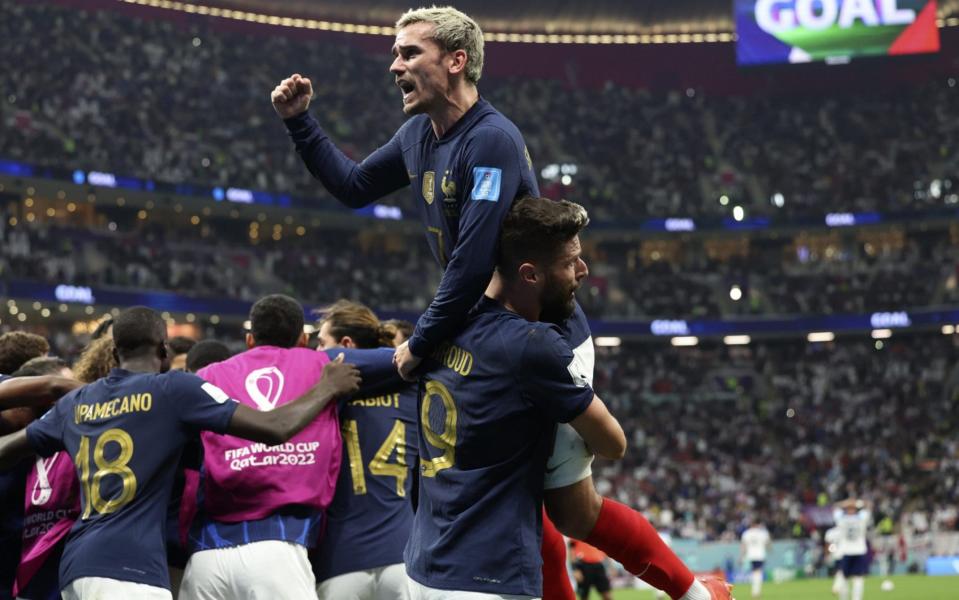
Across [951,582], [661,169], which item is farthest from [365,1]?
[951,582]

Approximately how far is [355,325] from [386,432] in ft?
2.05

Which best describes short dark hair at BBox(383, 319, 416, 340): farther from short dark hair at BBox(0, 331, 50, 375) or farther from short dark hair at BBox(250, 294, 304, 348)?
short dark hair at BBox(0, 331, 50, 375)

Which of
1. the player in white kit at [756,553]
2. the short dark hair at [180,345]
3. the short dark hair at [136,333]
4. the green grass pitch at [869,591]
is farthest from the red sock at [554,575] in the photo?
the player in white kit at [756,553]

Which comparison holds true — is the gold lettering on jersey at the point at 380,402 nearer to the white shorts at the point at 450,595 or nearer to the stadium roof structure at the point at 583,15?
the white shorts at the point at 450,595

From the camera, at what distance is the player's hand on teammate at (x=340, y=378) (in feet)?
Result: 19.7

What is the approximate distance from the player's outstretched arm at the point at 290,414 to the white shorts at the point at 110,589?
83 centimetres

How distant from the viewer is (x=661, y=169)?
181ft

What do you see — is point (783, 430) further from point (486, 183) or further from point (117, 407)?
point (486, 183)

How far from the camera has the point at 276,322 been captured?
6250 millimetres

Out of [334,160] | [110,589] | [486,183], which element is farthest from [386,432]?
[486,183]

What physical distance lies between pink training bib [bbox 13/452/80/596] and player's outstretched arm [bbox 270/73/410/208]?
1.94 meters

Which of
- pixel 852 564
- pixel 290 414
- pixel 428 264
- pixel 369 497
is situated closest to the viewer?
pixel 290 414

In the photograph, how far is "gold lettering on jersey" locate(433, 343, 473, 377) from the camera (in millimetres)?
4559

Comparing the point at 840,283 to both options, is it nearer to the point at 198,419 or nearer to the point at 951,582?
the point at 951,582
